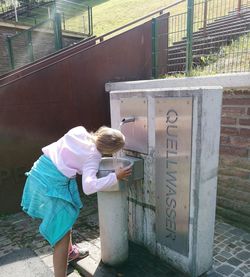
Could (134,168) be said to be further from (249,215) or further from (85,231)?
(249,215)

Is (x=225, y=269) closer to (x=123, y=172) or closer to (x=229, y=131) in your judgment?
(x=123, y=172)

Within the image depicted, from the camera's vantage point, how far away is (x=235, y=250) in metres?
3.11

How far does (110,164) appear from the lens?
299cm

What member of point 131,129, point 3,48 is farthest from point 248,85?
point 3,48

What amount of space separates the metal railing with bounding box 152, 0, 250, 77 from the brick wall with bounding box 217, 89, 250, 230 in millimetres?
1166

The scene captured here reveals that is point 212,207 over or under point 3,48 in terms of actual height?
under

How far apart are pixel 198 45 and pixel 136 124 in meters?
3.91

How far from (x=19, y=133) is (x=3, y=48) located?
7680 millimetres

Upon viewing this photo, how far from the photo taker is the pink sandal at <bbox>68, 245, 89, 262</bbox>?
3066 mm

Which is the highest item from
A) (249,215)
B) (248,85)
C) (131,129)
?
(248,85)

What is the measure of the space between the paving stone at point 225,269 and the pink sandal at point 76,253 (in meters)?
1.35

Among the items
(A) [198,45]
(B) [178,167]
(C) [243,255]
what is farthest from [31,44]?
(C) [243,255]

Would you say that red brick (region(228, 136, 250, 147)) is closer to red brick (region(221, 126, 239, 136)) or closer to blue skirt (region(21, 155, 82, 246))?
red brick (region(221, 126, 239, 136))

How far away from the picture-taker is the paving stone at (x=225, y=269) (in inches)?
108
